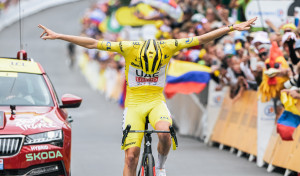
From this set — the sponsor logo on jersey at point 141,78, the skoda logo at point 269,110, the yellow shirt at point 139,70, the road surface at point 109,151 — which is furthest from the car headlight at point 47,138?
the skoda logo at point 269,110

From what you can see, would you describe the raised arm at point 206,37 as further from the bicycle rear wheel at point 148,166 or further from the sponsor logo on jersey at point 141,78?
the bicycle rear wheel at point 148,166

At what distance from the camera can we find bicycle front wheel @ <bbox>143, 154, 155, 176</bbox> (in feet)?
25.9

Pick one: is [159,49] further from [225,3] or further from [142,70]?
[225,3]

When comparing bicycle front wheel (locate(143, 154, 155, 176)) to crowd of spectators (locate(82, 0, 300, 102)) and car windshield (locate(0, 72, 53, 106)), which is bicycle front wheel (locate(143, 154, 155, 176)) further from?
crowd of spectators (locate(82, 0, 300, 102))

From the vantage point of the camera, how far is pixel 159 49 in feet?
28.0

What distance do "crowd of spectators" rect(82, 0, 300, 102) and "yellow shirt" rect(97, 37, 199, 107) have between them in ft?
8.29

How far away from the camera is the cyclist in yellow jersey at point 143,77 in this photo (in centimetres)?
838

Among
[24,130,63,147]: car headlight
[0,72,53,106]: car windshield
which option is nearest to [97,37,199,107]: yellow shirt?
[24,130,63,147]: car headlight

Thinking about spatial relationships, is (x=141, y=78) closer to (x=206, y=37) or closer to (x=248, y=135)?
(x=206, y=37)

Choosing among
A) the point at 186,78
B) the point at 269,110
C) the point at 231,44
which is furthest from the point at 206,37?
the point at 186,78

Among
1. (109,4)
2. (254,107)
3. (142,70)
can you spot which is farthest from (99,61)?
(142,70)

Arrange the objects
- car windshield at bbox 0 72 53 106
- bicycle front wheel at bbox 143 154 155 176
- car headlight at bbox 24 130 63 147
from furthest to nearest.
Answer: car windshield at bbox 0 72 53 106 → car headlight at bbox 24 130 63 147 → bicycle front wheel at bbox 143 154 155 176

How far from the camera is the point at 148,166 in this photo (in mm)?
7938

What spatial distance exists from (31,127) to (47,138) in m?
0.23
